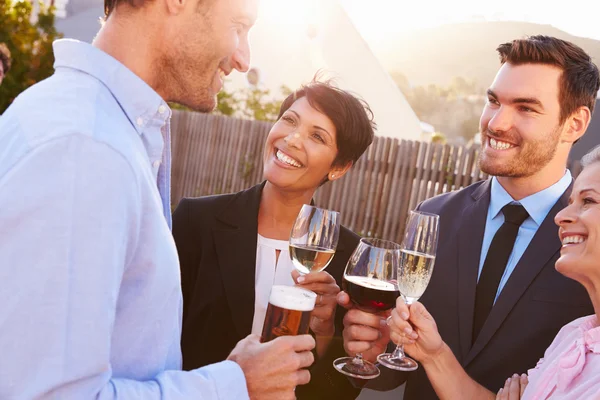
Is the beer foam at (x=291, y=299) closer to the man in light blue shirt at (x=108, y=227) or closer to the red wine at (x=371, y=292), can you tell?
the man in light blue shirt at (x=108, y=227)

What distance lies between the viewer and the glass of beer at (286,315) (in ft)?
5.52

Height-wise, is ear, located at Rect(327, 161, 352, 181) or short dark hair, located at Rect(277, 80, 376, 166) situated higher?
short dark hair, located at Rect(277, 80, 376, 166)

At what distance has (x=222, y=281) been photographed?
2.71 meters

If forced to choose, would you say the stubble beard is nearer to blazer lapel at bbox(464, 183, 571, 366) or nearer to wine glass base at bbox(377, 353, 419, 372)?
blazer lapel at bbox(464, 183, 571, 366)

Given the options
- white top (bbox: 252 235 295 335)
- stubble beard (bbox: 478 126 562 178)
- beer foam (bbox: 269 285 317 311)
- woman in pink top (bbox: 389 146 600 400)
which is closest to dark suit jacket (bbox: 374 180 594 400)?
stubble beard (bbox: 478 126 562 178)

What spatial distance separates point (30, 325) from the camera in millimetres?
1086

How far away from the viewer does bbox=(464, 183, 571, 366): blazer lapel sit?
101 inches

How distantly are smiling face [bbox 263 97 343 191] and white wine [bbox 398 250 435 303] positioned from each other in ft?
3.35

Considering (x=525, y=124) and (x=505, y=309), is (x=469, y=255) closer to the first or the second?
(x=505, y=309)

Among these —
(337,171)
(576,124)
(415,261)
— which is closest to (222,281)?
(337,171)

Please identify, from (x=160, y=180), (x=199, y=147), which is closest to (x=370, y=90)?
(x=199, y=147)

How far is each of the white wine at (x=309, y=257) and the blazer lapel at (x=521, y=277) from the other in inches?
34.3

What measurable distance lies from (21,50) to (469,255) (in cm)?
1084

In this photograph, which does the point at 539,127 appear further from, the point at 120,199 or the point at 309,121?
the point at 120,199
